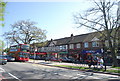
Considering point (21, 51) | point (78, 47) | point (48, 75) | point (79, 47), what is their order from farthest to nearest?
1. point (78, 47)
2. point (79, 47)
3. point (21, 51)
4. point (48, 75)

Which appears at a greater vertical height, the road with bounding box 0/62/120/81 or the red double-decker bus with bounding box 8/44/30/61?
the red double-decker bus with bounding box 8/44/30/61

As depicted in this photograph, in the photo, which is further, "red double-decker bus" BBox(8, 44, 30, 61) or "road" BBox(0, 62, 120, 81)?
"red double-decker bus" BBox(8, 44, 30, 61)

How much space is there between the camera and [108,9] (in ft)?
67.9

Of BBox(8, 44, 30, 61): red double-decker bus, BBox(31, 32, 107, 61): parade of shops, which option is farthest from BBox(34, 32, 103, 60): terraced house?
BBox(8, 44, 30, 61): red double-decker bus

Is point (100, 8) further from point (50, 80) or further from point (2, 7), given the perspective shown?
point (2, 7)

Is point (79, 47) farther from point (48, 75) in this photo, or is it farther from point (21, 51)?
point (48, 75)

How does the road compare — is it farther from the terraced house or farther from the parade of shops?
the terraced house

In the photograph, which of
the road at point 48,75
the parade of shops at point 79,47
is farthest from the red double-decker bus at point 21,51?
the road at point 48,75

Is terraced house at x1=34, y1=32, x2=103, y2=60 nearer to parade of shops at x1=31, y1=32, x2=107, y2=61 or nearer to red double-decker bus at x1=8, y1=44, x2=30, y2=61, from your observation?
parade of shops at x1=31, y1=32, x2=107, y2=61

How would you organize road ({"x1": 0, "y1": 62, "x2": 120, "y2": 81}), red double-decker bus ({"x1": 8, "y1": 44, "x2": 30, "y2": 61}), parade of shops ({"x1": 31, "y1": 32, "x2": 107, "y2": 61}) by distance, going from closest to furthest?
road ({"x1": 0, "y1": 62, "x2": 120, "y2": 81}) < red double-decker bus ({"x1": 8, "y1": 44, "x2": 30, "y2": 61}) < parade of shops ({"x1": 31, "y1": 32, "x2": 107, "y2": 61})

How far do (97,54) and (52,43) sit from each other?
32998 millimetres

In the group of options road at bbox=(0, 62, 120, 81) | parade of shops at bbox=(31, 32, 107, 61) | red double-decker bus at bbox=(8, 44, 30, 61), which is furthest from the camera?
parade of shops at bbox=(31, 32, 107, 61)

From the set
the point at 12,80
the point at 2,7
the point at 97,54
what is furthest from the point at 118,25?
the point at 2,7

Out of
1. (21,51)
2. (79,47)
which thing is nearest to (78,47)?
(79,47)
